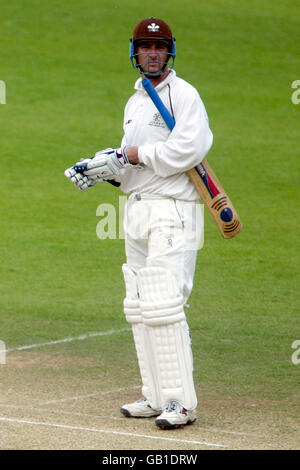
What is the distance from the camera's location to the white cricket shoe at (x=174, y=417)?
5750mm

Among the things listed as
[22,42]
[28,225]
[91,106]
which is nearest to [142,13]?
[22,42]

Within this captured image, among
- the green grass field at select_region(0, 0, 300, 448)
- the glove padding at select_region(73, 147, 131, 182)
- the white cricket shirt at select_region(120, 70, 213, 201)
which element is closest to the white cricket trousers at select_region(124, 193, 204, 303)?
the white cricket shirt at select_region(120, 70, 213, 201)

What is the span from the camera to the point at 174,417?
18.9 ft

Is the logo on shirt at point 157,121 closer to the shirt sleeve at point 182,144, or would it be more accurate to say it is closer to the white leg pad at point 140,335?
the shirt sleeve at point 182,144

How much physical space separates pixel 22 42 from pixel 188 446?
16.8 metres

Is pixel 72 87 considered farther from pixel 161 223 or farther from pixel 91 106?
pixel 161 223

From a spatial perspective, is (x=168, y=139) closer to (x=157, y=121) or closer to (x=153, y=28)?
(x=157, y=121)

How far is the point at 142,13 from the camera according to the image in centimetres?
2253

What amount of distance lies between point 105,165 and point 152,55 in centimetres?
69

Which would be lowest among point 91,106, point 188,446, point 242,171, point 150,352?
point 188,446

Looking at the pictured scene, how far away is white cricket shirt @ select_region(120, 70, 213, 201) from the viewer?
5.90 m

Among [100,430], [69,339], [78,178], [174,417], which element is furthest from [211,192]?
[69,339]

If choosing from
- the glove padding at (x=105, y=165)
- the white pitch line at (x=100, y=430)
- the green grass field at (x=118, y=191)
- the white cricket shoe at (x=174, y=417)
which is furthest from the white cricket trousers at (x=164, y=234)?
the green grass field at (x=118, y=191)

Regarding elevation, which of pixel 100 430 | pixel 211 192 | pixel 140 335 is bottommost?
pixel 100 430
